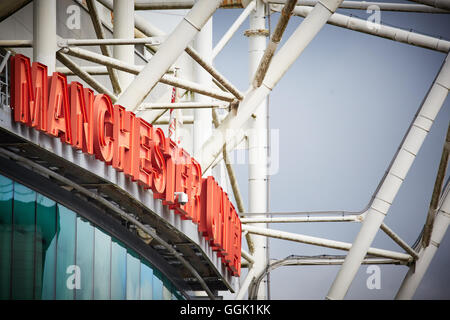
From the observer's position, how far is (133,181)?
28.7 m

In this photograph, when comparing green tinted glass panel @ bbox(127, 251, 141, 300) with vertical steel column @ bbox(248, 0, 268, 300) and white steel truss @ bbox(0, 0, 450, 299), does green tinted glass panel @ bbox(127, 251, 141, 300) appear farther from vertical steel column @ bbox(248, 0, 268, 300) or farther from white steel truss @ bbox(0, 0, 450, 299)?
vertical steel column @ bbox(248, 0, 268, 300)

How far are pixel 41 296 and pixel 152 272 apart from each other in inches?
327

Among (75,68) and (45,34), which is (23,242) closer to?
(45,34)

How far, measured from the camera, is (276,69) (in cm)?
3481

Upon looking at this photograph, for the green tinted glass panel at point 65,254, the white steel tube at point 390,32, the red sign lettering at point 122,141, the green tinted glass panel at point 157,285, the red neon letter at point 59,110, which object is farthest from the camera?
the white steel tube at point 390,32

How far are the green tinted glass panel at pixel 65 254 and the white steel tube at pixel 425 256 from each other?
844 inches

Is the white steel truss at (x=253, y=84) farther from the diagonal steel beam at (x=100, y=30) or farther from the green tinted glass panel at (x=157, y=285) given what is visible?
the green tinted glass panel at (x=157, y=285)

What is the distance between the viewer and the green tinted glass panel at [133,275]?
34750 mm

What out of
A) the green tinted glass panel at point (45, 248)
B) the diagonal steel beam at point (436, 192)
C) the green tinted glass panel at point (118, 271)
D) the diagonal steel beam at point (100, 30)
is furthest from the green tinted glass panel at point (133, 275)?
the diagonal steel beam at point (436, 192)

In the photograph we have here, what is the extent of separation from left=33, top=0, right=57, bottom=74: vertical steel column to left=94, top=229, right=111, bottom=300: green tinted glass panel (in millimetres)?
5480

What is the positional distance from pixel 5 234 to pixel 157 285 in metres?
10.7

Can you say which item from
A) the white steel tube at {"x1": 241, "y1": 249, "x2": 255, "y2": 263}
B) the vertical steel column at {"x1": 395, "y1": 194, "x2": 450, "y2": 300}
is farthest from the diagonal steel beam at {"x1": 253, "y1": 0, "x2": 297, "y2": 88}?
the vertical steel column at {"x1": 395, "y1": 194, "x2": 450, "y2": 300}

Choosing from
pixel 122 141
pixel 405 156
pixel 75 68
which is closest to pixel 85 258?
pixel 122 141
